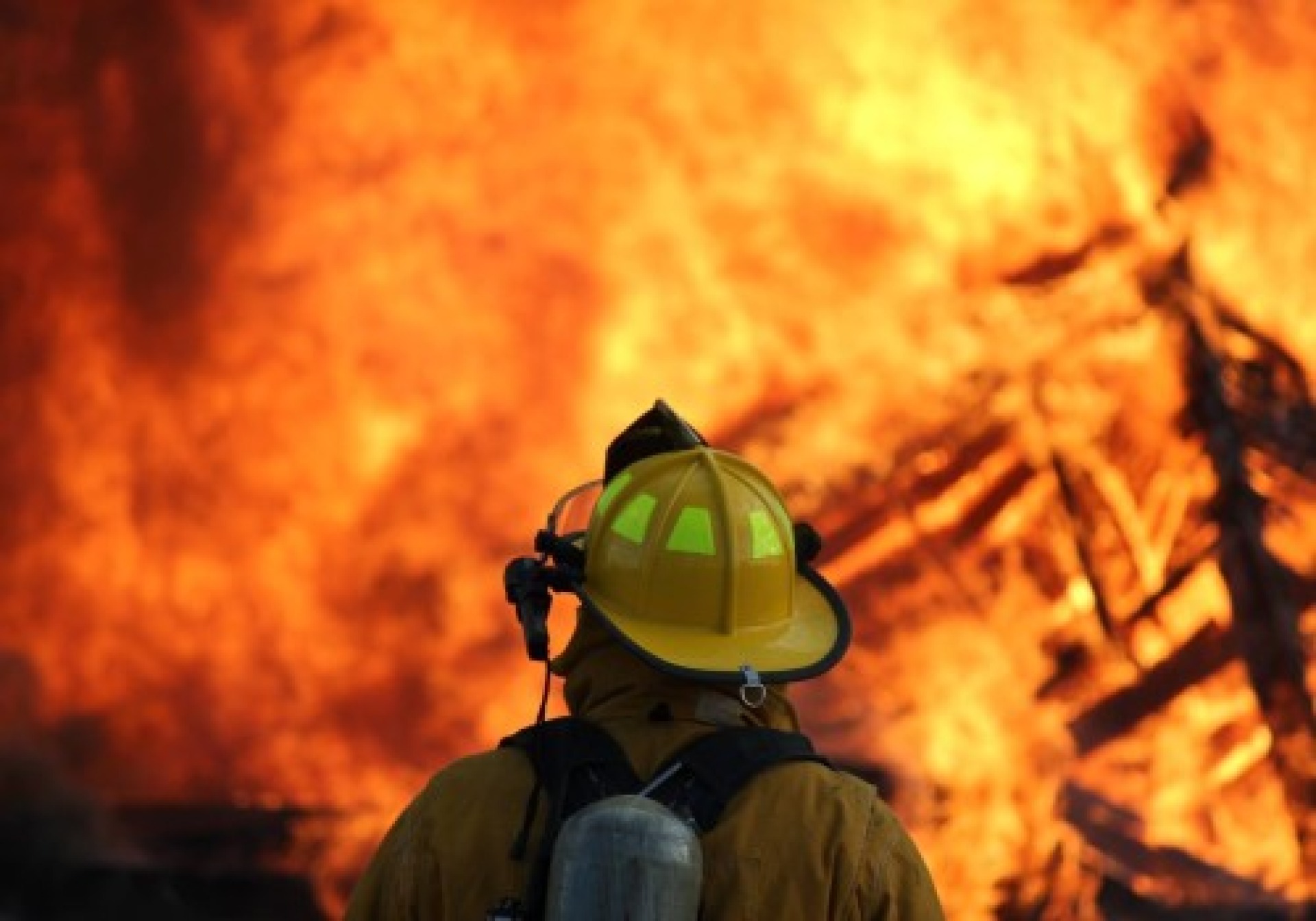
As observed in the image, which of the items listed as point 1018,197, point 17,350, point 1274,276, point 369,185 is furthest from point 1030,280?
point 17,350

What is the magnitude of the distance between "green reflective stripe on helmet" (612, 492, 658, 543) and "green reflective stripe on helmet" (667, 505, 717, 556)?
0.15 ft

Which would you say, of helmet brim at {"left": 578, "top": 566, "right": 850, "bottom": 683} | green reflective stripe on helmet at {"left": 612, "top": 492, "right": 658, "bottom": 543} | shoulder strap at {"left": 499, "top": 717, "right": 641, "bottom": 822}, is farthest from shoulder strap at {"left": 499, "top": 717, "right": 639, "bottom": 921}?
green reflective stripe on helmet at {"left": 612, "top": 492, "right": 658, "bottom": 543}

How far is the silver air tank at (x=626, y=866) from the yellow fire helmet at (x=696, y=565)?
1.11 ft

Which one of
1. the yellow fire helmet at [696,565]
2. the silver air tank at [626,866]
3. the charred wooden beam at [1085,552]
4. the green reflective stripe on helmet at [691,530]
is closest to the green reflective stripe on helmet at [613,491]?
the yellow fire helmet at [696,565]

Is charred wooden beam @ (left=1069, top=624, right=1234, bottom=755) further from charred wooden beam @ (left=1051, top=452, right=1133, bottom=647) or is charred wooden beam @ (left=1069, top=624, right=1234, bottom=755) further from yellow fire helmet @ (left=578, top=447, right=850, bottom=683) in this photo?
yellow fire helmet @ (left=578, top=447, right=850, bottom=683)

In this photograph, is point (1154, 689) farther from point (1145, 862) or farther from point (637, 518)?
point (637, 518)

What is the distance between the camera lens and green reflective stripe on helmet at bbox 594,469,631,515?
3352mm

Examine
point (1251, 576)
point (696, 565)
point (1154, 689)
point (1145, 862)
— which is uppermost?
point (1251, 576)

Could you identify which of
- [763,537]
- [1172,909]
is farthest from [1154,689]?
[763,537]

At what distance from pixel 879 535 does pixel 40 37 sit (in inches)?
196

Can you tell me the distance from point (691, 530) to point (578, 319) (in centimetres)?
721

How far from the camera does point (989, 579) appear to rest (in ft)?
33.6

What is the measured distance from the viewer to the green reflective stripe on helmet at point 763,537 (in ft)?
10.9

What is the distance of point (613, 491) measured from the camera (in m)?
3.37
